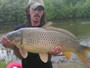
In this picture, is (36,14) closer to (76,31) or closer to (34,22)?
(34,22)

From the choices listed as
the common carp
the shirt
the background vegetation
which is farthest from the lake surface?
the background vegetation

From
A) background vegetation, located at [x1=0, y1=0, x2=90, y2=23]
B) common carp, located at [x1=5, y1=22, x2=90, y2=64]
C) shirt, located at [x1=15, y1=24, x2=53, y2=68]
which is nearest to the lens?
common carp, located at [x1=5, y1=22, x2=90, y2=64]

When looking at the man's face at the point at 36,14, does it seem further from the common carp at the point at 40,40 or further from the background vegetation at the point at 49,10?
the background vegetation at the point at 49,10

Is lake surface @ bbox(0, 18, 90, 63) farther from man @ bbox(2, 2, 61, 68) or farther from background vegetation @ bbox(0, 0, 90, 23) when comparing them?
background vegetation @ bbox(0, 0, 90, 23)

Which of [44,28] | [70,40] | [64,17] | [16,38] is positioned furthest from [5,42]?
[64,17]

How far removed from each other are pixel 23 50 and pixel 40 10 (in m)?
0.76

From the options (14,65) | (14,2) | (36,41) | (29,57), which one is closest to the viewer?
(36,41)

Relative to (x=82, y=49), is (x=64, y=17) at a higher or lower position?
lower

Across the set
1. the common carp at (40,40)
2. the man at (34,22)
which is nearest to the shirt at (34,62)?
the man at (34,22)

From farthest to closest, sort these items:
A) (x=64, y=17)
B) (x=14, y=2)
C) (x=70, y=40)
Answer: (x=64, y=17), (x=14, y=2), (x=70, y=40)

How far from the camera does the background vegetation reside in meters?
52.0

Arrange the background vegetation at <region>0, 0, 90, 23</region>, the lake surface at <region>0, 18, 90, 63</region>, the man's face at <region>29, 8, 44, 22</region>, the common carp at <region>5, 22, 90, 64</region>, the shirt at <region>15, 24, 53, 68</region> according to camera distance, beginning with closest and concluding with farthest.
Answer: the common carp at <region>5, 22, 90, 64</region> < the man's face at <region>29, 8, 44, 22</region> < the shirt at <region>15, 24, 53, 68</region> < the lake surface at <region>0, 18, 90, 63</region> < the background vegetation at <region>0, 0, 90, 23</region>

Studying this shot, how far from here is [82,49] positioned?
3043mm

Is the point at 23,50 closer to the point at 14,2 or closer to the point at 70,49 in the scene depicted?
the point at 70,49
